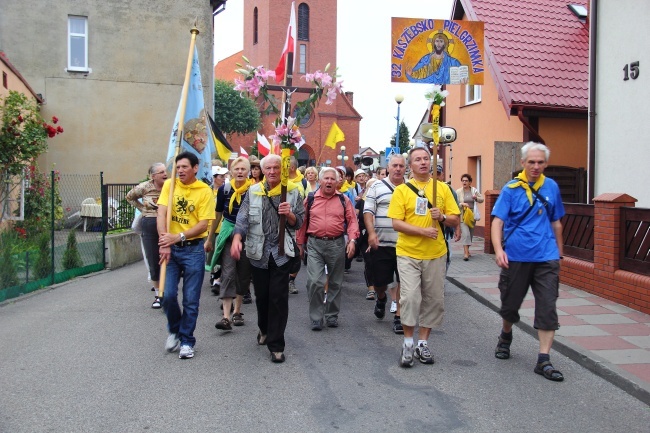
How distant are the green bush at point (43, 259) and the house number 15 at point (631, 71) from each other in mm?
10189

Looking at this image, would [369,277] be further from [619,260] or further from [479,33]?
[479,33]

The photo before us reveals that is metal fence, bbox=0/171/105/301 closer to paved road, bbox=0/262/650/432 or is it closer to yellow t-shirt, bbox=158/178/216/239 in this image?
paved road, bbox=0/262/650/432

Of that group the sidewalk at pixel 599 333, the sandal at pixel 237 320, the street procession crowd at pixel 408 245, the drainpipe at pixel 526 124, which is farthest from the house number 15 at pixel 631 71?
the sandal at pixel 237 320

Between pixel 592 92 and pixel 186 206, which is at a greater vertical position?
pixel 592 92

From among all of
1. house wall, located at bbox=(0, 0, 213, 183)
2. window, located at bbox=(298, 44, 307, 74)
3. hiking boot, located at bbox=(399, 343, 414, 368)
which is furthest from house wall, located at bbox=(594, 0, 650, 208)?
window, located at bbox=(298, 44, 307, 74)

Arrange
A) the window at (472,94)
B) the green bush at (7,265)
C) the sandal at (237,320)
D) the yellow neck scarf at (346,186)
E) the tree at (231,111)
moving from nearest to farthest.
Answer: the sandal at (237,320) < the green bush at (7,265) < the yellow neck scarf at (346,186) < the window at (472,94) < the tree at (231,111)

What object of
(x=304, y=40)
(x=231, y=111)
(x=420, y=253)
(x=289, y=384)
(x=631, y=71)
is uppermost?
(x=304, y=40)

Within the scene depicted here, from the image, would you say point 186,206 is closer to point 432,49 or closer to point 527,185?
point 527,185

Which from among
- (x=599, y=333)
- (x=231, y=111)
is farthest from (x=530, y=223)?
(x=231, y=111)

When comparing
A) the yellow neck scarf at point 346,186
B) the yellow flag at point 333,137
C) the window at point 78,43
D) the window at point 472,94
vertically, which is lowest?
the yellow neck scarf at point 346,186

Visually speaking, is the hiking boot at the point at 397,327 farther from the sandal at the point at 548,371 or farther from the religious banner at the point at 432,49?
the religious banner at the point at 432,49

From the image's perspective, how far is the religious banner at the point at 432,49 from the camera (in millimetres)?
13828

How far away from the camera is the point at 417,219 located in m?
5.97

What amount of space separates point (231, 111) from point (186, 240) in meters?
46.9
